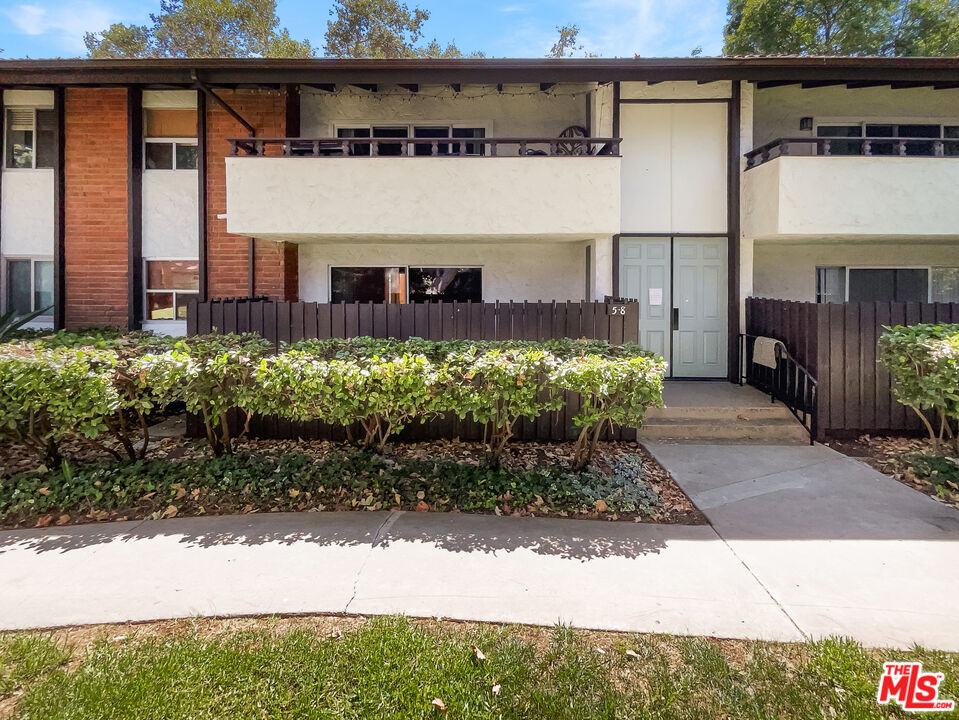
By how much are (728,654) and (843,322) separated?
591 centimetres

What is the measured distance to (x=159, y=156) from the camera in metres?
10.5

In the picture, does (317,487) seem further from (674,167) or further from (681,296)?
(674,167)

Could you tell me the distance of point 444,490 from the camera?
536 cm

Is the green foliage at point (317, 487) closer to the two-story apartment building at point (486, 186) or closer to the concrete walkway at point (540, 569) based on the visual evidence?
the concrete walkway at point (540, 569)

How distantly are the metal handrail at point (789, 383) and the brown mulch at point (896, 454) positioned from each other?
43 cm

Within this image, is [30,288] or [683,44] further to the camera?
[683,44]

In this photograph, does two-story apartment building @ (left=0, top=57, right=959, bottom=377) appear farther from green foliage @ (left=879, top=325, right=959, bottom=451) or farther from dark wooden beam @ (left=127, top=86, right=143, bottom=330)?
green foliage @ (left=879, top=325, right=959, bottom=451)

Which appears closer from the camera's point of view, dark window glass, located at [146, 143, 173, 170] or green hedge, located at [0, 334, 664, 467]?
green hedge, located at [0, 334, 664, 467]

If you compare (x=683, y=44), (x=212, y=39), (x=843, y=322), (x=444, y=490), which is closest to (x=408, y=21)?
(x=212, y=39)

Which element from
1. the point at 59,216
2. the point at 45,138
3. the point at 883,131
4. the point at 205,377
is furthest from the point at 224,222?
the point at 883,131

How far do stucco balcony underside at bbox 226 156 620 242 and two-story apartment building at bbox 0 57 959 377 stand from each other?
0.11ft

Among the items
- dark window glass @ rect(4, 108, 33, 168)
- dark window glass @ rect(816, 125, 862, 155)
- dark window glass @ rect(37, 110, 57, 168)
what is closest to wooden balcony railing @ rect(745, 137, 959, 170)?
dark window glass @ rect(816, 125, 862, 155)

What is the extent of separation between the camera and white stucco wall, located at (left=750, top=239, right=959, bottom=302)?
404 inches

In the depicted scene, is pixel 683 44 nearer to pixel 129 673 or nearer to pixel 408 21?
pixel 408 21
